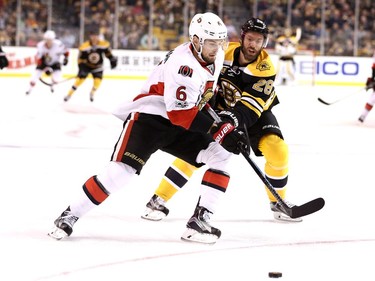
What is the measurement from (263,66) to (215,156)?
0.53 m

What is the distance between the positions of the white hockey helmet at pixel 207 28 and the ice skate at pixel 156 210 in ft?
3.29

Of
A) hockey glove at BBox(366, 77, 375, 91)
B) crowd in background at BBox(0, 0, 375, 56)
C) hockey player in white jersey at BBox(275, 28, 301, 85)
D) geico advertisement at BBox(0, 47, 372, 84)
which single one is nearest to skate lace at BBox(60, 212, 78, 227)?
hockey glove at BBox(366, 77, 375, 91)

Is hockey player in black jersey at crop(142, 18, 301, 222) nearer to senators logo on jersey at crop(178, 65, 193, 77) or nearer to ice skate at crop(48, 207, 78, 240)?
senators logo on jersey at crop(178, 65, 193, 77)

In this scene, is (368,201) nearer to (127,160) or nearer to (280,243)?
(280,243)

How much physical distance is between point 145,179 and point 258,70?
5.27ft

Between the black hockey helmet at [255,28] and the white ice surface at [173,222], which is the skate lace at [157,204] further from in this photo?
the black hockey helmet at [255,28]

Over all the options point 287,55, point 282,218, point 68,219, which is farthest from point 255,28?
point 287,55

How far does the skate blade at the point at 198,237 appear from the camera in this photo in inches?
140

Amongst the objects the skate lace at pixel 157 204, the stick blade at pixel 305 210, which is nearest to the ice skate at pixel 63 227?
the skate lace at pixel 157 204

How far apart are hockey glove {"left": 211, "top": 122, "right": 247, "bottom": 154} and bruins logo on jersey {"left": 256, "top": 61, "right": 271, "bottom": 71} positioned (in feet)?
1.43

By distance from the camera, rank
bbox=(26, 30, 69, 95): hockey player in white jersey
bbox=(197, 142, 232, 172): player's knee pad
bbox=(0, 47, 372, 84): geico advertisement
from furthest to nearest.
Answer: bbox=(0, 47, 372, 84): geico advertisement → bbox=(26, 30, 69, 95): hockey player in white jersey → bbox=(197, 142, 232, 172): player's knee pad

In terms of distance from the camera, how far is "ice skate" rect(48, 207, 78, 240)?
3504 millimetres

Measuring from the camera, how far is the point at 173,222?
4004 millimetres

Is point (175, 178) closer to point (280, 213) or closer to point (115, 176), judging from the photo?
point (280, 213)
